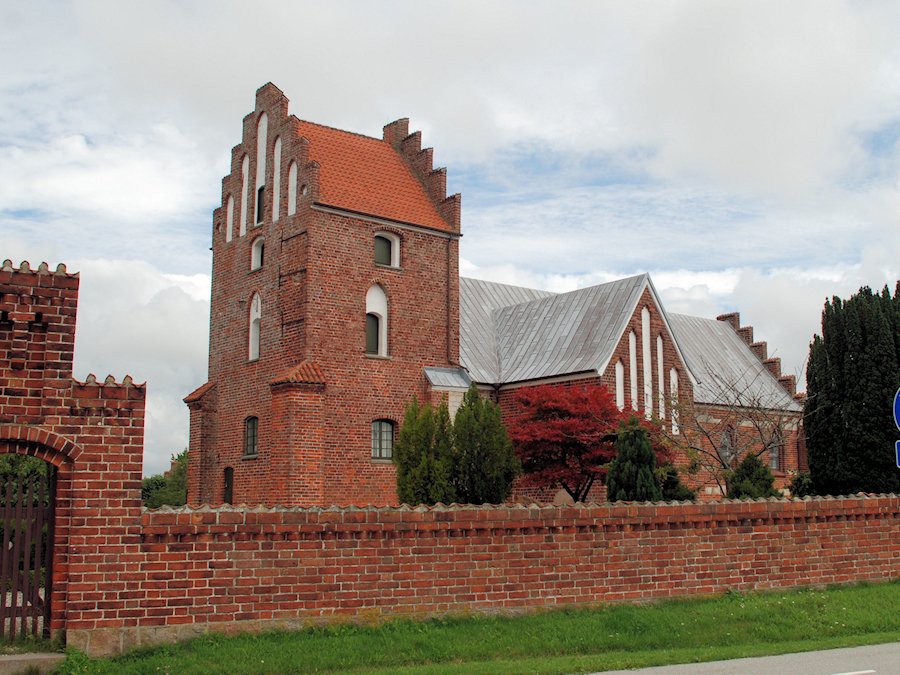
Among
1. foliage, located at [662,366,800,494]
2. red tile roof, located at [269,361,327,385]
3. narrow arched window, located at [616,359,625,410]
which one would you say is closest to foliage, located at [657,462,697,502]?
foliage, located at [662,366,800,494]

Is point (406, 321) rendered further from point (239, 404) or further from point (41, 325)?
point (41, 325)

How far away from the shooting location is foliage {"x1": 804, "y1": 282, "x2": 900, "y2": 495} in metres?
20.1

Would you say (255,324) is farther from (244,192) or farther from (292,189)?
(244,192)

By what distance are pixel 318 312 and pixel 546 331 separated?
350 inches

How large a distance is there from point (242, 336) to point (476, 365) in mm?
7746

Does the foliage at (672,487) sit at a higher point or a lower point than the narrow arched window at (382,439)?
lower

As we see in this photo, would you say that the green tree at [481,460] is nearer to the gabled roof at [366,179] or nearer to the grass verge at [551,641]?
the grass verge at [551,641]

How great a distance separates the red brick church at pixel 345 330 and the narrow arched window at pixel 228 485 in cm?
5

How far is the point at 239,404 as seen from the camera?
2742 centimetres

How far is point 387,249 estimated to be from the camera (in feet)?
90.5

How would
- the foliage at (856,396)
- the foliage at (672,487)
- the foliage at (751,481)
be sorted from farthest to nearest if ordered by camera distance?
the foliage at (856,396) < the foliage at (672,487) < the foliage at (751,481)

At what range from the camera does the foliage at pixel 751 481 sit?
1834 cm

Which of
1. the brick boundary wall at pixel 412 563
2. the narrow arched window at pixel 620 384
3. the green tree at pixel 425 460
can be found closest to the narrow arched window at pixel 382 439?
the green tree at pixel 425 460

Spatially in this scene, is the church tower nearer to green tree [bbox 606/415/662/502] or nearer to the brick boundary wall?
green tree [bbox 606/415/662/502]
